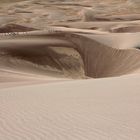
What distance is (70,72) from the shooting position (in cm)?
1183

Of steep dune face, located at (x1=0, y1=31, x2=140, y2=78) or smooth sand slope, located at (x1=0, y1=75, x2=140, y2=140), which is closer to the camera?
smooth sand slope, located at (x1=0, y1=75, x2=140, y2=140)

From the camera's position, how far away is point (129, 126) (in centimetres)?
365

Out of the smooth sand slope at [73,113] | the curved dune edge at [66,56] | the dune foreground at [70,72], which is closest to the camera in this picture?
the smooth sand slope at [73,113]

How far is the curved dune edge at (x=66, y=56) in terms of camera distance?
11.7 metres

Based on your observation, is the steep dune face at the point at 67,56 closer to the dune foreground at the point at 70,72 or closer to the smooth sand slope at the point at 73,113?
the dune foreground at the point at 70,72

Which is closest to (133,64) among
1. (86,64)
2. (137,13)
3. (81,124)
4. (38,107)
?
(86,64)

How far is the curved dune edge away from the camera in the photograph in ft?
38.3

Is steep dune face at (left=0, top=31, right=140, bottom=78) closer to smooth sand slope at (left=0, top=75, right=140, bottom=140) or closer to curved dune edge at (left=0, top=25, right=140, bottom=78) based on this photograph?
curved dune edge at (left=0, top=25, right=140, bottom=78)

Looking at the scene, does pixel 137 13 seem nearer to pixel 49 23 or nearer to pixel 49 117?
pixel 49 23

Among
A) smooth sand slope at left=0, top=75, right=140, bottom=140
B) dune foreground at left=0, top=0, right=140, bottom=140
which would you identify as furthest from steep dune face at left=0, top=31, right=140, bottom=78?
smooth sand slope at left=0, top=75, right=140, bottom=140

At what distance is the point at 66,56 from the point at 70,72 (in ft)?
2.74

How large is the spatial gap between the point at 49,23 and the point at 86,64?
303 inches

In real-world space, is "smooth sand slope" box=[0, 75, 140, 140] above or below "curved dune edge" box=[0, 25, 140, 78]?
above

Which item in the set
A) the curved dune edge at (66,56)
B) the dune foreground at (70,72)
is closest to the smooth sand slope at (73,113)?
the dune foreground at (70,72)
